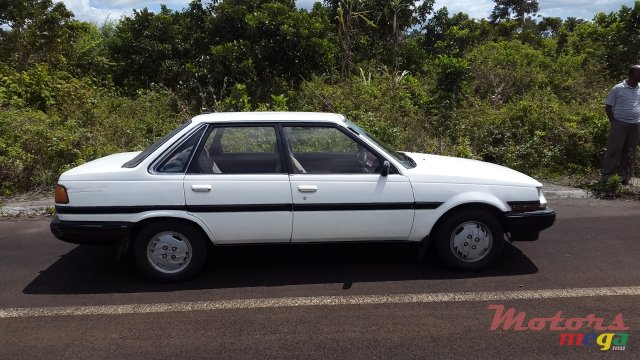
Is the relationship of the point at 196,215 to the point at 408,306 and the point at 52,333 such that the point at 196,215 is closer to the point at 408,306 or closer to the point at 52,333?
the point at 52,333

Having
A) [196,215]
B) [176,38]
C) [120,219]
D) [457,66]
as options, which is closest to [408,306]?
[196,215]

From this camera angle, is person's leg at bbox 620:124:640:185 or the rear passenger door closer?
the rear passenger door

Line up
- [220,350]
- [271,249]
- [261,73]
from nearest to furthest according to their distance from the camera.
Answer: [220,350] < [271,249] < [261,73]

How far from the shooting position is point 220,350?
382cm

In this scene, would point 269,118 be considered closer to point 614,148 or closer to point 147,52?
point 614,148

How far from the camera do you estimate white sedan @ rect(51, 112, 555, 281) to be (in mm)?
4797

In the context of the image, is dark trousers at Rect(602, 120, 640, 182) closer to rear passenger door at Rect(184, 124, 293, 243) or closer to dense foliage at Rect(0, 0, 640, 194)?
dense foliage at Rect(0, 0, 640, 194)

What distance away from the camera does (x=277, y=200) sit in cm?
485

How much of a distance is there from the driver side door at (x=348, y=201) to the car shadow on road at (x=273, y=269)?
22cm

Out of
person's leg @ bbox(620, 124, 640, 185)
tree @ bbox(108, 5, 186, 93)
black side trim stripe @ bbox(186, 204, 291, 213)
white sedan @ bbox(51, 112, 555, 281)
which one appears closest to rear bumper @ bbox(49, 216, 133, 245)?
white sedan @ bbox(51, 112, 555, 281)

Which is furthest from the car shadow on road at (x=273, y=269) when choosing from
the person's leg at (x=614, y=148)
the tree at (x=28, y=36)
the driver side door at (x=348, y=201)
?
the tree at (x=28, y=36)

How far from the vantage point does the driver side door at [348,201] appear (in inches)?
192

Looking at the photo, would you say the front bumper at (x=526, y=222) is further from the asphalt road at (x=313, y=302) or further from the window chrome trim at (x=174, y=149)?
the window chrome trim at (x=174, y=149)

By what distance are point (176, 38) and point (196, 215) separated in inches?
441
